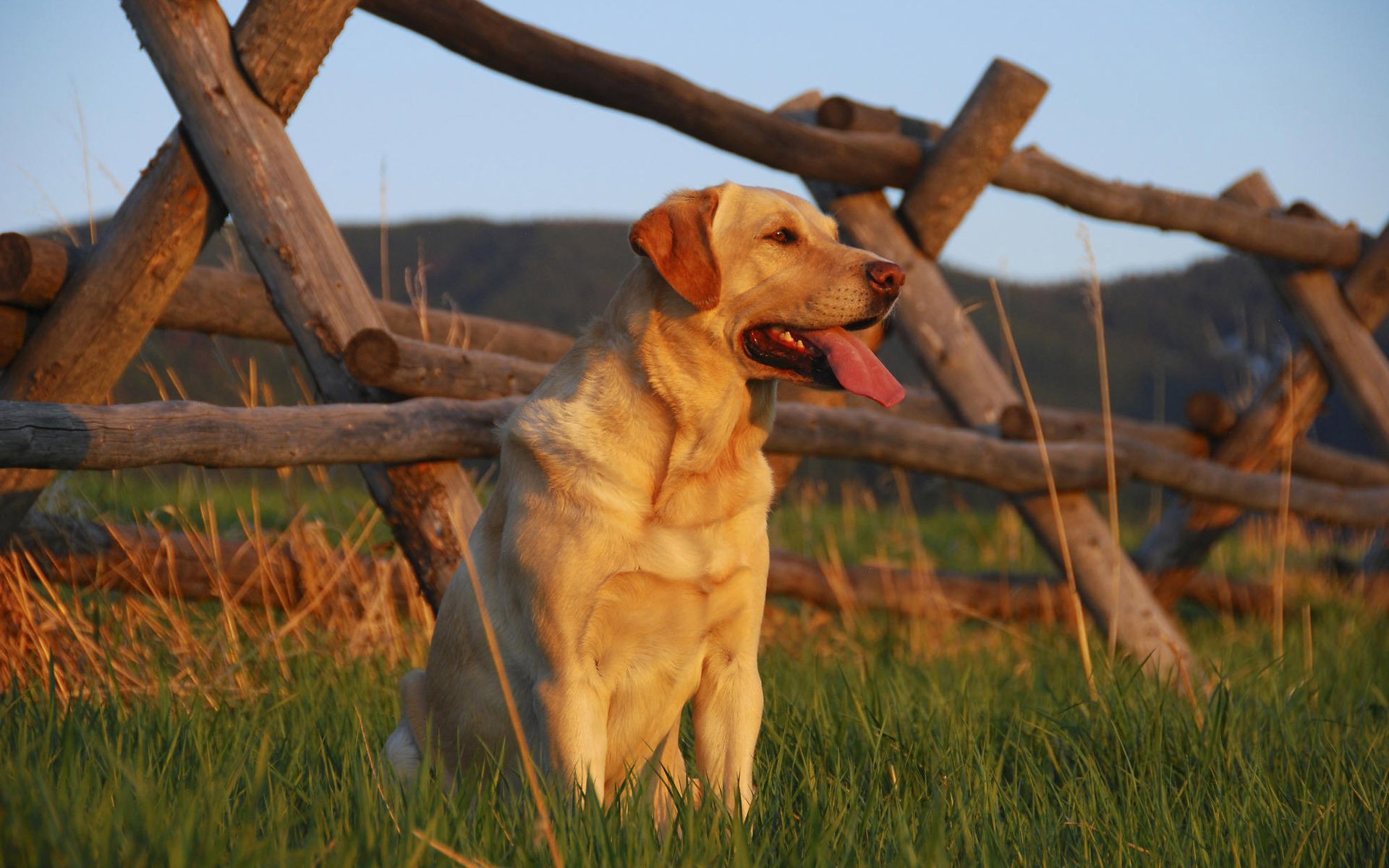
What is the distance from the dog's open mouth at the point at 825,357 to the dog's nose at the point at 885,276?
0.28 ft

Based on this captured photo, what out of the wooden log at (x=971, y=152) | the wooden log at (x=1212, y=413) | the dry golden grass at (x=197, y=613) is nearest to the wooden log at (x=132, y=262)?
the dry golden grass at (x=197, y=613)

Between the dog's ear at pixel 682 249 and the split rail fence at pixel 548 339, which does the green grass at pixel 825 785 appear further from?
the dog's ear at pixel 682 249

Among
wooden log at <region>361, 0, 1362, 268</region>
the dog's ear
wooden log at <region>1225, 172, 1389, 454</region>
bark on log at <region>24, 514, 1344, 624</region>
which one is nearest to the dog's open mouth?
the dog's ear

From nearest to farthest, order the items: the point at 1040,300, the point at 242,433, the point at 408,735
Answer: the point at 408,735, the point at 242,433, the point at 1040,300

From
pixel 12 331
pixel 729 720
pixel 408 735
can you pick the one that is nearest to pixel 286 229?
pixel 12 331

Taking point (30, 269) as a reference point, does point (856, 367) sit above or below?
above

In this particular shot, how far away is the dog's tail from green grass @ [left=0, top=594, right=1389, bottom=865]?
0.22ft

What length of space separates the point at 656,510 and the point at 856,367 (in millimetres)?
545

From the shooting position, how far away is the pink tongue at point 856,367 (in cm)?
245

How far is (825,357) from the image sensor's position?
2.52 meters

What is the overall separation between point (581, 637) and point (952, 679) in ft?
6.42

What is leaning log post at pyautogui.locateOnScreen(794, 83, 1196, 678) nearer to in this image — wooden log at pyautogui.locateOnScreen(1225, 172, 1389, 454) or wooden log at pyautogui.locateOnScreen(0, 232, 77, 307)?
wooden log at pyautogui.locateOnScreen(1225, 172, 1389, 454)

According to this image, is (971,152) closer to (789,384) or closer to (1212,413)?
(789,384)

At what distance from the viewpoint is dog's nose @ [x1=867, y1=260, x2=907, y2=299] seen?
99.0 inches
